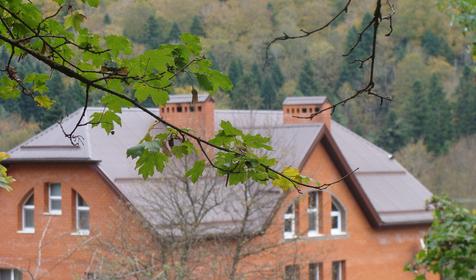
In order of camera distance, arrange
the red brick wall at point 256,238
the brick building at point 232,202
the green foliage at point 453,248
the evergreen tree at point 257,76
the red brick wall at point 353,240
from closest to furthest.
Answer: the green foliage at point 453,248 < the brick building at point 232,202 < the red brick wall at point 256,238 < the red brick wall at point 353,240 < the evergreen tree at point 257,76

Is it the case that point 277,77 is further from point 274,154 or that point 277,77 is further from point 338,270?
point 274,154

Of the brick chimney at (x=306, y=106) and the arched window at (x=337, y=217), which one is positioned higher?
the brick chimney at (x=306, y=106)

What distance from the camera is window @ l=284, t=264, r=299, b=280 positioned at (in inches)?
800

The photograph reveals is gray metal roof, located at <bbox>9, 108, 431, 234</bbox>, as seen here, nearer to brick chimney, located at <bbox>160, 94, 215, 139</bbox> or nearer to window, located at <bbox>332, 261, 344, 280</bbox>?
brick chimney, located at <bbox>160, 94, 215, 139</bbox>

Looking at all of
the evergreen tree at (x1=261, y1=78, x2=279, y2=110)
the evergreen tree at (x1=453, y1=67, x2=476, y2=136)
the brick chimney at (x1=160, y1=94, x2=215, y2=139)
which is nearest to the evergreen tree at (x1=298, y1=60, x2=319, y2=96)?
the evergreen tree at (x1=261, y1=78, x2=279, y2=110)

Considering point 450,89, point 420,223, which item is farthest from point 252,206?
point 450,89

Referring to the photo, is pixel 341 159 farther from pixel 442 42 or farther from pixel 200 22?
pixel 442 42

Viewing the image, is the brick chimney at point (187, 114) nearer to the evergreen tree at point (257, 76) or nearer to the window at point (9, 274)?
the window at point (9, 274)

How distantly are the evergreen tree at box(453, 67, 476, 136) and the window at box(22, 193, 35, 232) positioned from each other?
3842 cm

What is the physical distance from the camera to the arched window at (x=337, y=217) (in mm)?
30688

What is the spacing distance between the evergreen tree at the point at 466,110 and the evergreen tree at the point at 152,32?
58.5ft

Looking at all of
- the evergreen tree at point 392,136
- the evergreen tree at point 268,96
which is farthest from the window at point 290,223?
the evergreen tree at point 392,136

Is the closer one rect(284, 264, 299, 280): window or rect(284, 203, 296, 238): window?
rect(284, 264, 299, 280): window

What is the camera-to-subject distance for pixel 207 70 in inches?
142
